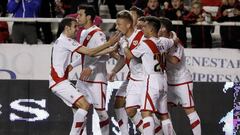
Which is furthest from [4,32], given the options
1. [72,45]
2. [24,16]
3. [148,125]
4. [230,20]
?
[148,125]

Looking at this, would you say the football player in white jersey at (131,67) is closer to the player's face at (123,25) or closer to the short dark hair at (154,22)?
the player's face at (123,25)

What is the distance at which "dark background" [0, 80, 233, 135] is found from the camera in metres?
17.5

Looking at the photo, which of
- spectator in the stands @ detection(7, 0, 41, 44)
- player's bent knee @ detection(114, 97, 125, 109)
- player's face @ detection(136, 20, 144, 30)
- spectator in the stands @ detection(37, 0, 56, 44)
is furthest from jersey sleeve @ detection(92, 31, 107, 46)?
spectator in the stands @ detection(37, 0, 56, 44)

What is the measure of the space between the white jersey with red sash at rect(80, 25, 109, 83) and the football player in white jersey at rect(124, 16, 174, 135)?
1040 millimetres

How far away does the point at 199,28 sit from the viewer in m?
18.5

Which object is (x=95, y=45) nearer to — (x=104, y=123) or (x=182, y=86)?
(x=104, y=123)

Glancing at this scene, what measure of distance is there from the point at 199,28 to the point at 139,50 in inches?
157

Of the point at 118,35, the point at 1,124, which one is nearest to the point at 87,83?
the point at 118,35

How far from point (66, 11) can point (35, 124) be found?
121 inches

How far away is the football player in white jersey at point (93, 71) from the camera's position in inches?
620

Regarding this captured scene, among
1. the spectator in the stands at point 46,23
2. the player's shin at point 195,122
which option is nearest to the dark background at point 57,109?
the player's shin at point 195,122

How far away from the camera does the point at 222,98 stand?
17531 mm

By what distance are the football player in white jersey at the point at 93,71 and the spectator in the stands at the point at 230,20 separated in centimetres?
339

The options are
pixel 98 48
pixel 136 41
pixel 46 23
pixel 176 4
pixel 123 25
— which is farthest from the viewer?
pixel 46 23
